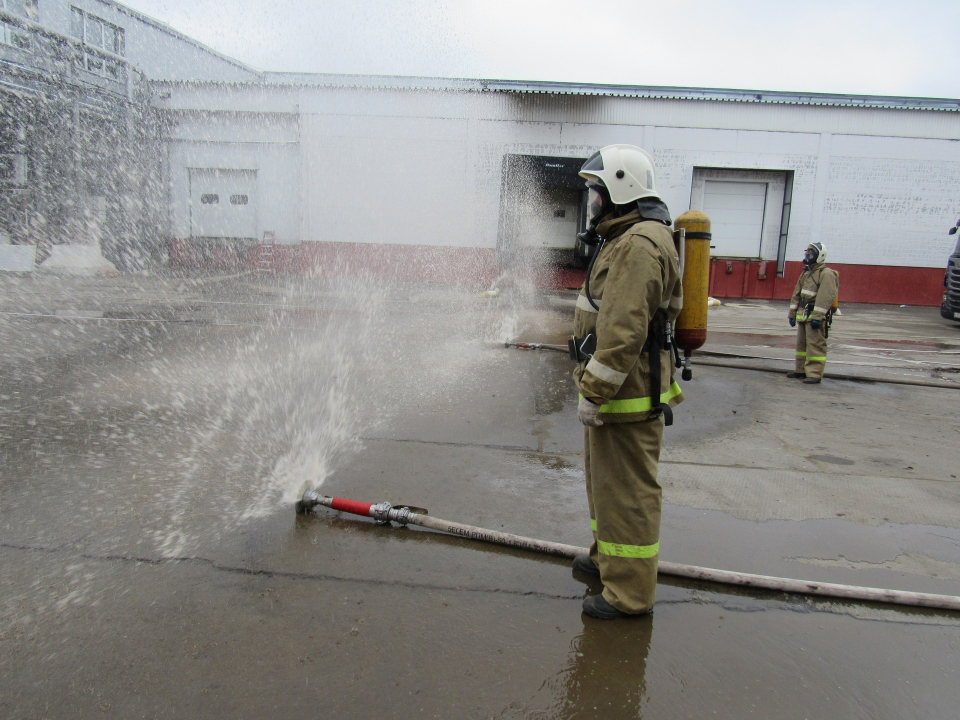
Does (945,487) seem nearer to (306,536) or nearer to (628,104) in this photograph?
(306,536)

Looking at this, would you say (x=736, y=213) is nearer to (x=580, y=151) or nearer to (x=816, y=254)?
(x=580, y=151)

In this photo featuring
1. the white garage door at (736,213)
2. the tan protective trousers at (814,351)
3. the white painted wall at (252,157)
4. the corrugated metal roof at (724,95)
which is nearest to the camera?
the tan protective trousers at (814,351)

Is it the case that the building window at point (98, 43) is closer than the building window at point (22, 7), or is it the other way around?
the building window at point (22, 7)

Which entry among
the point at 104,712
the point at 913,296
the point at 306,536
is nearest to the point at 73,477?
the point at 306,536

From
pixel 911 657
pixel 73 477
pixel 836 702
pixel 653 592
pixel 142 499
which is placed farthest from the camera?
pixel 73 477

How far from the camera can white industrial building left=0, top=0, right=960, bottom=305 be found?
1889cm

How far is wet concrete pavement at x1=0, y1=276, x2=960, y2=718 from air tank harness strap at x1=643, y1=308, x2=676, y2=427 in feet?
2.89

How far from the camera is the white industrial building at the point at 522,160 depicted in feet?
62.0

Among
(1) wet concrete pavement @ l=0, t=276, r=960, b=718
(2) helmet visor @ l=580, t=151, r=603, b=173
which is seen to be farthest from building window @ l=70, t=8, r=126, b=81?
(2) helmet visor @ l=580, t=151, r=603, b=173

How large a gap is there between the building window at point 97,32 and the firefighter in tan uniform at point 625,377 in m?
21.8

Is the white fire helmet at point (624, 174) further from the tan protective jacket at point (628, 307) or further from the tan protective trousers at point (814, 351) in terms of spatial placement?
the tan protective trousers at point (814, 351)

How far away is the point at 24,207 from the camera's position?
65.7 ft

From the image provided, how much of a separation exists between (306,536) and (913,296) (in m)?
21.4

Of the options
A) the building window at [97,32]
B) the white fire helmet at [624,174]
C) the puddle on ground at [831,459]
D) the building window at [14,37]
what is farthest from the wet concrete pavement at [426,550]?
the building window at [97,32]
